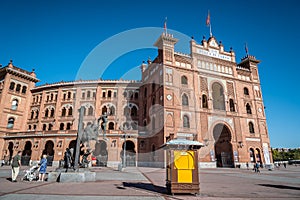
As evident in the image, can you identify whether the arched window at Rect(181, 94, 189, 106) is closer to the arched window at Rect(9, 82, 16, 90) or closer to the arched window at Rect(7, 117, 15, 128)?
the arched window at Rect(7, 117, 15, 128)

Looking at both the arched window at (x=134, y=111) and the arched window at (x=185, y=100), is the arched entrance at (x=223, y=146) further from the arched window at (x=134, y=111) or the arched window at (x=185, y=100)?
the arched window at (x=134, y=111)

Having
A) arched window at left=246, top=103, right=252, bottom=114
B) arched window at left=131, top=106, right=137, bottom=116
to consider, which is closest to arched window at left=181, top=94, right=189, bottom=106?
arched window at left=131, top=106, right=137, bottom=116

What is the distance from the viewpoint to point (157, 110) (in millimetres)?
27344

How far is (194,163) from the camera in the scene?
755 cm

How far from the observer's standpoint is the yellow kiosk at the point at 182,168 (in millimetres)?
7047

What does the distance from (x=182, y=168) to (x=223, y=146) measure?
24486 millimetres

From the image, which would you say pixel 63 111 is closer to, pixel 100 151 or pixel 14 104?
pixel 14 104

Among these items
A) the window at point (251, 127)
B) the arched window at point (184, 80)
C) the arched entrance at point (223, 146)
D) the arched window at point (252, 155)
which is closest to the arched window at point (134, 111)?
the arched window at point (184, 80)

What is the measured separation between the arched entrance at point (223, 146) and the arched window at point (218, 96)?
10.1 feet

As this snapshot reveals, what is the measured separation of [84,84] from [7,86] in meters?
13.3

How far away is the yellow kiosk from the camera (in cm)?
705

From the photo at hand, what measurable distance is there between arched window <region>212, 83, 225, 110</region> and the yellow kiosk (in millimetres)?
23385

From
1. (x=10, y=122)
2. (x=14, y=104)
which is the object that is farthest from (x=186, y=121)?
(x=14, y=104)

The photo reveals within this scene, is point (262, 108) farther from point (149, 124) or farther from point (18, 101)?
point (18, 101)
